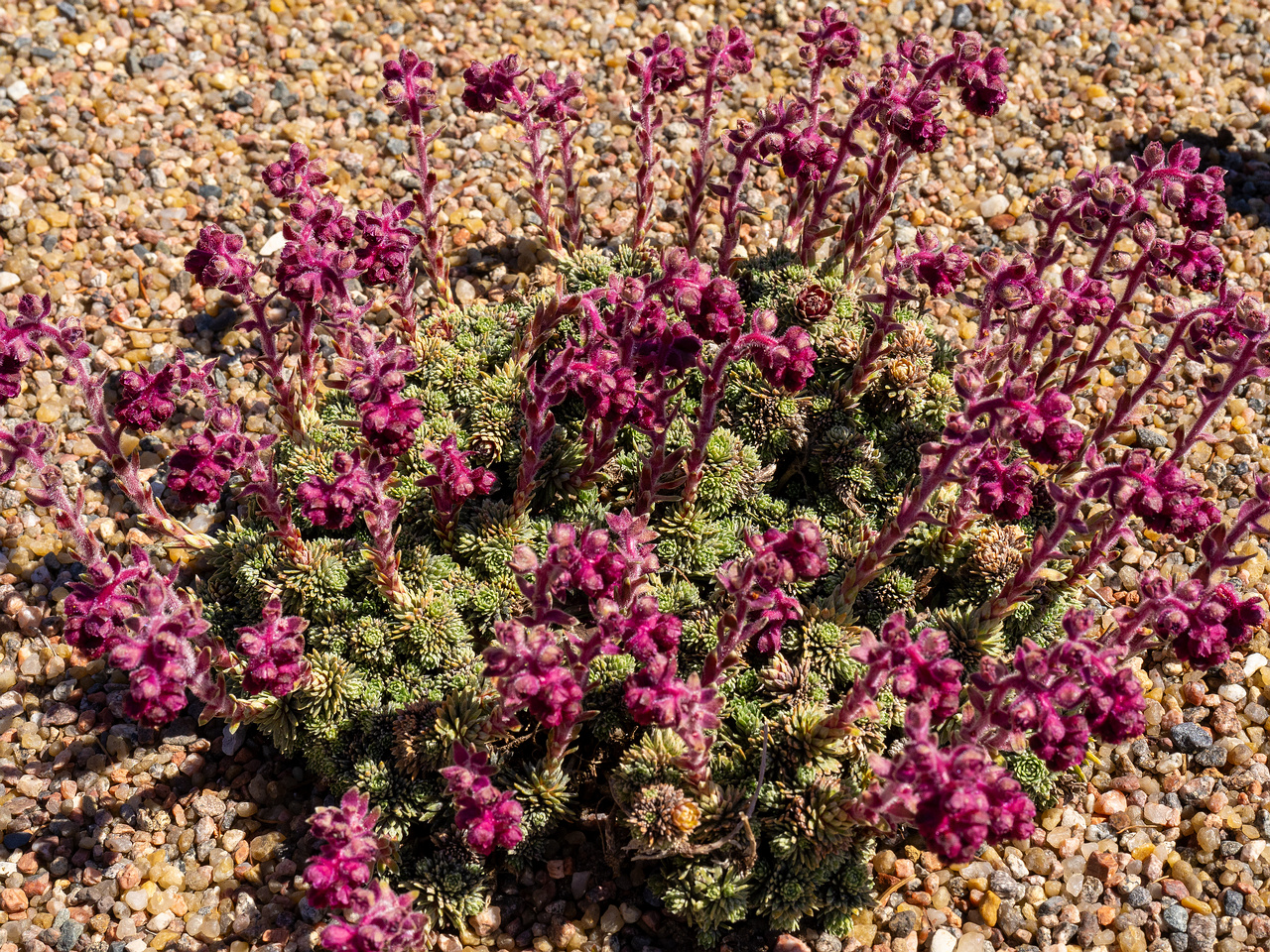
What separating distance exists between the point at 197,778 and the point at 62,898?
0.71 metres

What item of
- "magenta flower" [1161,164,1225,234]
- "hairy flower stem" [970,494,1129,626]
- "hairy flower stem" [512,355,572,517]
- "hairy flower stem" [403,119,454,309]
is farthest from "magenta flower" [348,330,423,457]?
"magenta flower" [1161,164,1225,234]

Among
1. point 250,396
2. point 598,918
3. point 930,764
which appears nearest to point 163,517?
point 250,396

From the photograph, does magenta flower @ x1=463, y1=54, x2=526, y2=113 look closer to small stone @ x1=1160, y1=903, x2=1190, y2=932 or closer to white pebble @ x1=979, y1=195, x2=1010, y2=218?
white pebble @ x1=979, y1=195, x2=1010, y2=218

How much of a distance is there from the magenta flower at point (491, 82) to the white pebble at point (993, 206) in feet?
10.8

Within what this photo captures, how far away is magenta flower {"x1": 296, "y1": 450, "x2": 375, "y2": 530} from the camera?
4.21 metres

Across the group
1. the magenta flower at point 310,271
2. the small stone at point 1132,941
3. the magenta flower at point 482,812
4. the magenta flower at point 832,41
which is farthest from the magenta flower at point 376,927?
the magenta flower at point 832,41

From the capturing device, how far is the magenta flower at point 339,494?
13.8ft

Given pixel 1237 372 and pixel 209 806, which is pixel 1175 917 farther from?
pixel 209 806

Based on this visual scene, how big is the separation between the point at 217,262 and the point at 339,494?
Answer: 133 centimetres

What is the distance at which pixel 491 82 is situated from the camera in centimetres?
553

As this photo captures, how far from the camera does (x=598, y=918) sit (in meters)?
4.60

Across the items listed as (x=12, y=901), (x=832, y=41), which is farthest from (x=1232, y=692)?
(x=12, y=901)

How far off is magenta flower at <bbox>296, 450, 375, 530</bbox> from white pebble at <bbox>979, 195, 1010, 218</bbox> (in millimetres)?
4744

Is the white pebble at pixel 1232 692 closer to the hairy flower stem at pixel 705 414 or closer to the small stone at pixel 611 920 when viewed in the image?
the hairy flower stem at pixel 705 414
